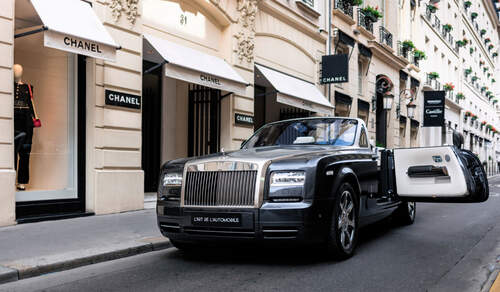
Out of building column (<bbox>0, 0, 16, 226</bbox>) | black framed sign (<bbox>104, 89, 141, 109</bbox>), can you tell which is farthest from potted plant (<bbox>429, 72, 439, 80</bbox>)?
building column (<bbox>0, 0, 16, 226</bbox>)

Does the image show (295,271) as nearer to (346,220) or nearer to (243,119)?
(346,220)

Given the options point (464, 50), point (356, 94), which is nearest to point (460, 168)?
point (356, 94)

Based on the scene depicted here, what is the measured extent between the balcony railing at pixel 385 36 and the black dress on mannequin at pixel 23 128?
1974cm

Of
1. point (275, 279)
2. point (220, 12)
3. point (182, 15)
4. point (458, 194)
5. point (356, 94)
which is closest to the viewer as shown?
point (275, 279)

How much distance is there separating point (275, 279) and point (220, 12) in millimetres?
9316

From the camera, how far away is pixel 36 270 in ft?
15.9

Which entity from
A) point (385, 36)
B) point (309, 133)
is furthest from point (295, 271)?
point (385, 36)

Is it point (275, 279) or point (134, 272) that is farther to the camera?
point (134, 272)

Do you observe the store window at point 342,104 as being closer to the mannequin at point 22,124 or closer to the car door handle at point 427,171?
the car door handle at point 427,171

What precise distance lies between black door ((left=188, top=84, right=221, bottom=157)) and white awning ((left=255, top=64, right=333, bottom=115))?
6.06ft

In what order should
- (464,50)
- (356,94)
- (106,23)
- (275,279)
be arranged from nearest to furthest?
(275,279)
(106,23)
(356,94)
(464,50)

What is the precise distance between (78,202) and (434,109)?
24074mm

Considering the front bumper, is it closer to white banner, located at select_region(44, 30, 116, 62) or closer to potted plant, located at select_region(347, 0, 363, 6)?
white banner, located at select_region(44, 30, 116, 62)

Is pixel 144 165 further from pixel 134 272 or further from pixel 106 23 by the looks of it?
pixel 134 272
